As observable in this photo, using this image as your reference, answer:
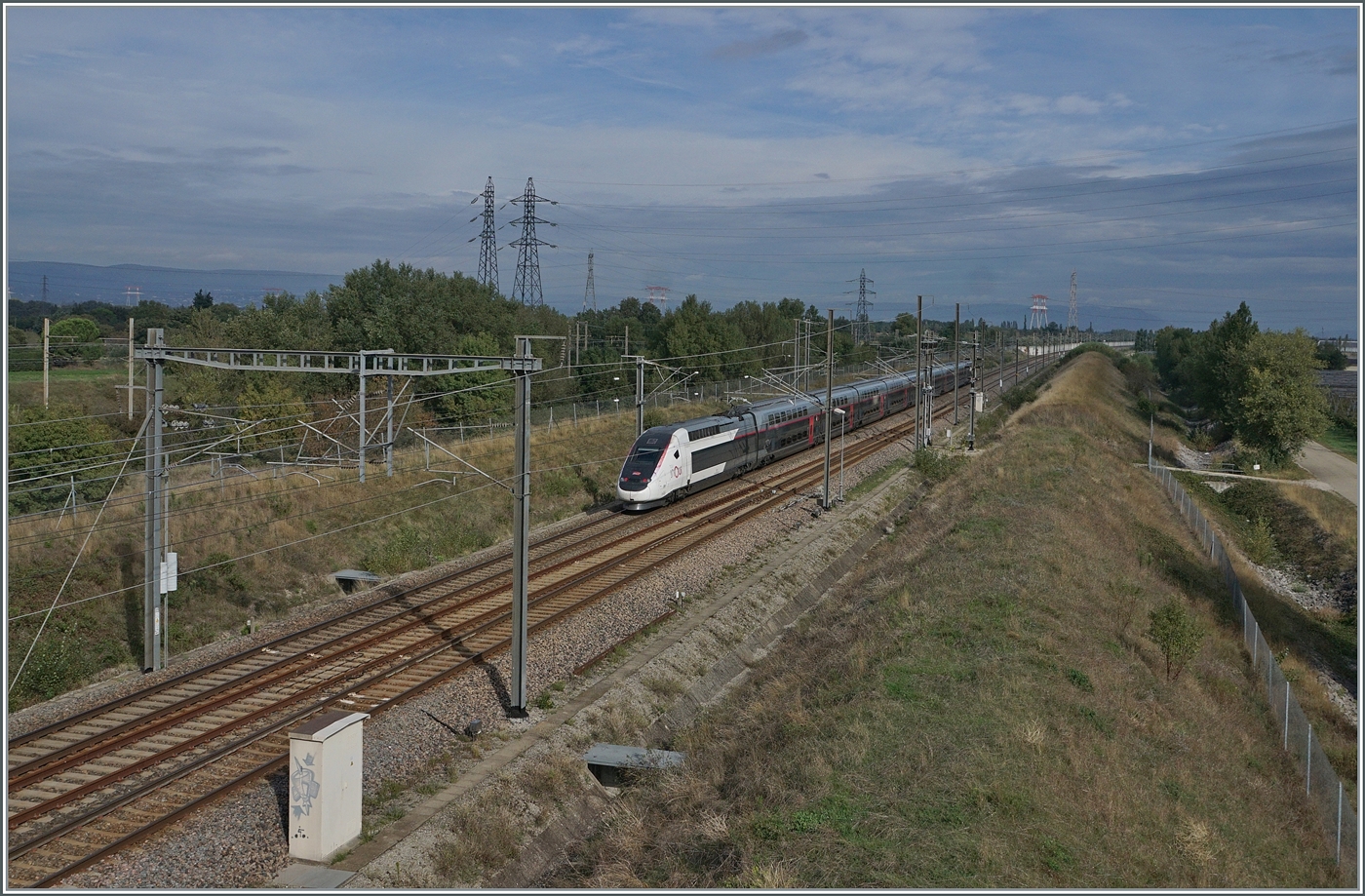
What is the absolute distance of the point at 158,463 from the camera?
18.2m

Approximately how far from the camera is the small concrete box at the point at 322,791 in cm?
1195

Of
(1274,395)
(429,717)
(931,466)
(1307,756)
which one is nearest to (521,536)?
(429,717)

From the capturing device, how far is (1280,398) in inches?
2088

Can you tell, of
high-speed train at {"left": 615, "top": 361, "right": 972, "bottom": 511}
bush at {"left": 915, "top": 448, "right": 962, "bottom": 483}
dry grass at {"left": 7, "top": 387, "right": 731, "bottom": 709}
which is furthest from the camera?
bush at {"left": 915, "top": 448, "right": 962, "bottom": 483}

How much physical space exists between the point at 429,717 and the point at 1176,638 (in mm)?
13900

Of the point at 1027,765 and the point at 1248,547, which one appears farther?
the point at 1248,547

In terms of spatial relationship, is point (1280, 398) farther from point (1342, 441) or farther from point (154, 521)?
point (154, 521)

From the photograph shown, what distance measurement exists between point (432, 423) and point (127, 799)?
36.9 m

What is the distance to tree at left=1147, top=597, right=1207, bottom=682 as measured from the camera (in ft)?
63.7

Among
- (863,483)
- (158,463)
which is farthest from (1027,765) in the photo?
(863,483)

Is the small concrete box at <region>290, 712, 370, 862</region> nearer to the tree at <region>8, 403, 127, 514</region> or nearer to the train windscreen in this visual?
the train windscreen

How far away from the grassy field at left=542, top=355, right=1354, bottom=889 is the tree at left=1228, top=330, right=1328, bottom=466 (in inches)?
1284

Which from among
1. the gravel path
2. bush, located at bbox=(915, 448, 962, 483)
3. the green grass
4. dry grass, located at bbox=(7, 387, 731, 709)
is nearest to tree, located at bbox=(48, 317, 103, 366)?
dry grass, located at bbox=(7, 387, 731, 709)

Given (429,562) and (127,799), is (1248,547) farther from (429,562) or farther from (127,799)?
(127,799)
